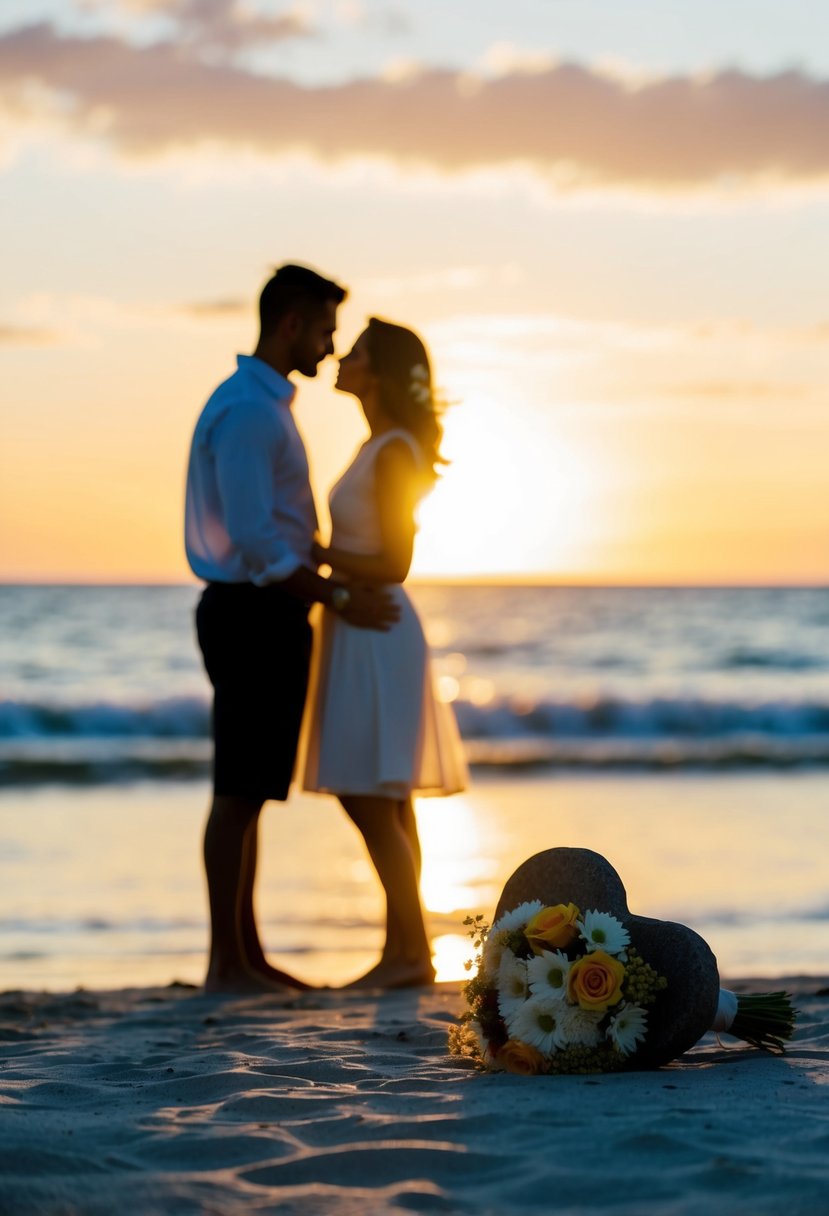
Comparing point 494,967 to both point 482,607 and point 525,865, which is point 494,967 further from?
point 482,607

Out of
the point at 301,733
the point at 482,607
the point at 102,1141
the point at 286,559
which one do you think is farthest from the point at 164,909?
the point at 482,607

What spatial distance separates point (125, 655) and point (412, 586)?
45072 mm

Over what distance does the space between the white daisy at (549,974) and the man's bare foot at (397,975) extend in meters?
1.80

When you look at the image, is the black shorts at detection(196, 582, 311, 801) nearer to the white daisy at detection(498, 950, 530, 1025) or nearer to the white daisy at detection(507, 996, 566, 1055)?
the white daisy at detection(498, 950, 530, 1025)

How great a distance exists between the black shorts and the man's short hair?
93 centimetres

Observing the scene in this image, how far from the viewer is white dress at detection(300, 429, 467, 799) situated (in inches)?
199

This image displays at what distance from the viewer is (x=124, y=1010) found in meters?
4.77

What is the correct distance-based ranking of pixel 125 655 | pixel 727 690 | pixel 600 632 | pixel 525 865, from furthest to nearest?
pixel 600 632 → pixel 125 655 → pixel 727 690 → pixel 525 865

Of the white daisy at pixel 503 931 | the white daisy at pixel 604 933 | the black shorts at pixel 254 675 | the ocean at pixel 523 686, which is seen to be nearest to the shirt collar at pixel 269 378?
the black shorts at pixel 254 675

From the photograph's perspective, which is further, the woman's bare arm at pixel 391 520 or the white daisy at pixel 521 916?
the woman's bare arm at pixel 391 520

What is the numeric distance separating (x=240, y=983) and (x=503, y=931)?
1.87 meters

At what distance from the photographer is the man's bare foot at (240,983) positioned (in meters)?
5.03

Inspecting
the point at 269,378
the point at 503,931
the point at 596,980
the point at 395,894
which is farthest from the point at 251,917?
the point at 596,980

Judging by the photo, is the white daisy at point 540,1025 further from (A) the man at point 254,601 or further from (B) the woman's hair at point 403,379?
(B) the woman's hair at point 403,379
